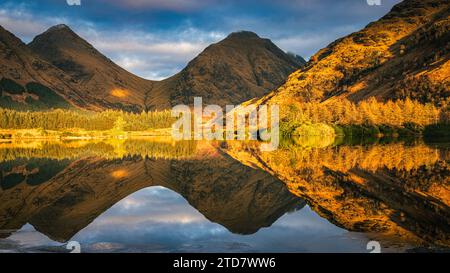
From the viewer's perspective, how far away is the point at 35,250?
14273 mm

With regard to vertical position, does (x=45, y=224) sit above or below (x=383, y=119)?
below

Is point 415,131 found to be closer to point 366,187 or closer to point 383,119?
point 383,119

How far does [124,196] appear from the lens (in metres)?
26.7

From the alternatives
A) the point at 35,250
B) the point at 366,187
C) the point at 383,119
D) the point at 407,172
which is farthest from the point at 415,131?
the point at 35,250

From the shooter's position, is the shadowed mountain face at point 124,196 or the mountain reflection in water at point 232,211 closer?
the mountain reflection in water at point 232,211

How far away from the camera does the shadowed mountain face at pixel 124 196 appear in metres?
19.1

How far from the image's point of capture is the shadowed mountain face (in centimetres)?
1909

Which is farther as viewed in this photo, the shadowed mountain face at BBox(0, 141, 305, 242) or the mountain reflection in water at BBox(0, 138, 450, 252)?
the shadowed mountain face at BBox(0, 141, 305, 242)

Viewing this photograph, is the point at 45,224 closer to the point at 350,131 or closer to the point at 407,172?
the point at 407,172

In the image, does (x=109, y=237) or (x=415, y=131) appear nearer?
(x=109, y=237)

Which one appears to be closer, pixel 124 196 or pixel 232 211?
pixel 232 211
